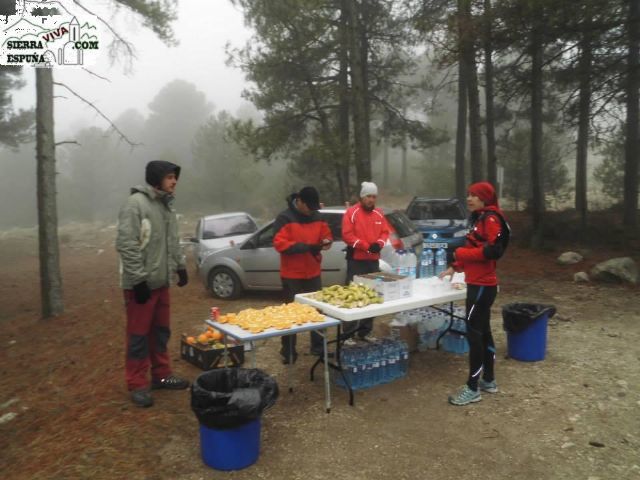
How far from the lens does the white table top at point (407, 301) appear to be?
15.4 ft

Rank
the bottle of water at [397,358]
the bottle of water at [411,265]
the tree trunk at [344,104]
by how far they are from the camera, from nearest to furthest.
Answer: the bottle of water at [397,358] < the bottle of water at [411,265] < the tree trunk at [344,104]

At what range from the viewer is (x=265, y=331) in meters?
4.27

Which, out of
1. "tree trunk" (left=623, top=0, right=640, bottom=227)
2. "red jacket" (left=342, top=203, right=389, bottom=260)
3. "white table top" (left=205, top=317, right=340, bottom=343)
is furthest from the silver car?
"tree trunk" (left=623, top=0, right=640, bottom=227)

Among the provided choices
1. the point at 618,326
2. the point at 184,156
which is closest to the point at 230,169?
the point at 184,156

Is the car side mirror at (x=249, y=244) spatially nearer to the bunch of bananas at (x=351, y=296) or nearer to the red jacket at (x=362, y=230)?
the red jacket at (x=362, y=230)

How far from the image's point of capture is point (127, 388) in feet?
17.3

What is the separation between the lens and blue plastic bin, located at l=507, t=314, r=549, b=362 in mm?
5883

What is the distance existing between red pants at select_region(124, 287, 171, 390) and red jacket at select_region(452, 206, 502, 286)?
2849mm

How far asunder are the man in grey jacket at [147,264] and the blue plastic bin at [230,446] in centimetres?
126

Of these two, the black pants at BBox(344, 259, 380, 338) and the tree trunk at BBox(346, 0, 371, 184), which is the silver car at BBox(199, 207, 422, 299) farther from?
the tree trunk at BBox(346, 0, 371, 184)

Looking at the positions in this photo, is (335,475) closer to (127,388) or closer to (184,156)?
(127,388)

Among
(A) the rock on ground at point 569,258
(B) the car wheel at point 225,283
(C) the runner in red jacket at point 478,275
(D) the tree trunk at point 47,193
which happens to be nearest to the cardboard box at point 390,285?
(C) the runner in red jacket at point 478,275

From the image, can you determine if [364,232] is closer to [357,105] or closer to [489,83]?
[357,105]

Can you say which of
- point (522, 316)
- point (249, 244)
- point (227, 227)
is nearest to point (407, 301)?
point (522, 316)
